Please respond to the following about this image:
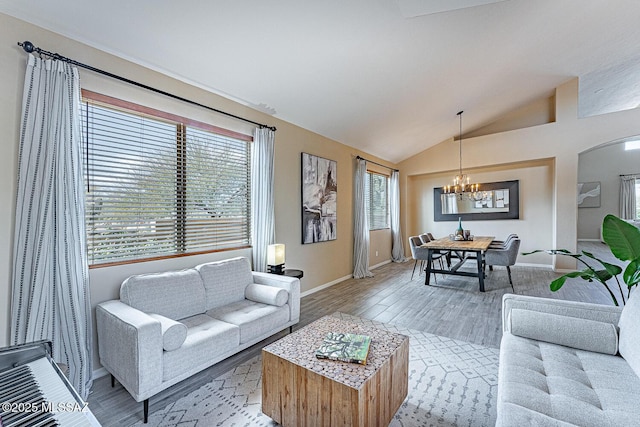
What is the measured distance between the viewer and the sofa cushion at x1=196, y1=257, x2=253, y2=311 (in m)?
2.69

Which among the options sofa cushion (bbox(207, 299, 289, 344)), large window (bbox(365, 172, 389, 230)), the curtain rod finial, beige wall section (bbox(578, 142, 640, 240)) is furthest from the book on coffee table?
beige wall section (bbox(578, 142, 640, 240))

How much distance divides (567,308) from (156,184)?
3517mm

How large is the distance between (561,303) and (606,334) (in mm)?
299

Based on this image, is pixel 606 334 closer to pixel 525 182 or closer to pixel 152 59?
pixel 152 59

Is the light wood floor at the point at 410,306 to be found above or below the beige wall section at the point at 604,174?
below

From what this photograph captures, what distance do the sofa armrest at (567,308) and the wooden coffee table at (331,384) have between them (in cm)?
92

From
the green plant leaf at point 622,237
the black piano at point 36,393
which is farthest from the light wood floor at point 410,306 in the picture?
the green plant leaf at point 622,237

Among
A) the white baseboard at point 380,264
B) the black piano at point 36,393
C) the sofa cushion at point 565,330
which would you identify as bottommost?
the white baseboard at point 380,264

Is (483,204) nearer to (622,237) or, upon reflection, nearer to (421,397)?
(622,237)

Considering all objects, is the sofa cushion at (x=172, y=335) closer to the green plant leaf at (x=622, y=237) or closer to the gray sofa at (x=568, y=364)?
the gray sofa at (x=568, y=364)

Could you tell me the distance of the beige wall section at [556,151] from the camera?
17.3 ft

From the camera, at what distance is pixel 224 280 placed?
9.22 ft

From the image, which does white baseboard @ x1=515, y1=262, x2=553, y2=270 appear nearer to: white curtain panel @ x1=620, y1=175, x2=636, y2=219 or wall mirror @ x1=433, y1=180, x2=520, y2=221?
wall mirror @ x1=433, y1=180, x2=520, y2=221

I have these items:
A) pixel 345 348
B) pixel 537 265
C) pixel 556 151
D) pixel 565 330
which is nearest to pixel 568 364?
pixel 565 330
